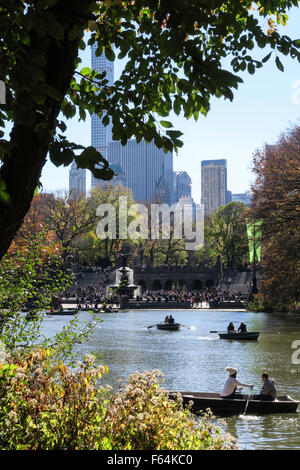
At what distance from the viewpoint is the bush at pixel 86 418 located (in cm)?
643

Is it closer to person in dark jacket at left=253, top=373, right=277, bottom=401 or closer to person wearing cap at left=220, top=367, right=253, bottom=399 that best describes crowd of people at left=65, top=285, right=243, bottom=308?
person wearing cap at left=220, top=367, right=253, bottom=399

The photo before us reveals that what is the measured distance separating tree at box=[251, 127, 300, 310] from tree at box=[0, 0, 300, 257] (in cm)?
3320

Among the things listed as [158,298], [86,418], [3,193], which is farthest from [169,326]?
[3,193]

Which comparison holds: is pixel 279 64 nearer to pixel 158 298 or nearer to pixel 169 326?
pixel 169 326

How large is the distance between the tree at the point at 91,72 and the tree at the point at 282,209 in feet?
109

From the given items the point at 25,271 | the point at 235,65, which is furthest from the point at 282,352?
the point at 235,65

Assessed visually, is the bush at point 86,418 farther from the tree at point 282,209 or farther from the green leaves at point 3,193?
the tree at point 282,209

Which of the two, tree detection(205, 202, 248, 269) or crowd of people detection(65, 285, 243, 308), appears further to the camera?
tree detection(205, 202, 248, 269)

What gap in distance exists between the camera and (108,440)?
6.49 meters

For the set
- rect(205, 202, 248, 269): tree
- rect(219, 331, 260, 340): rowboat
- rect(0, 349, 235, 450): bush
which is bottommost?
rect(219, 331, 260, 340): rowboat

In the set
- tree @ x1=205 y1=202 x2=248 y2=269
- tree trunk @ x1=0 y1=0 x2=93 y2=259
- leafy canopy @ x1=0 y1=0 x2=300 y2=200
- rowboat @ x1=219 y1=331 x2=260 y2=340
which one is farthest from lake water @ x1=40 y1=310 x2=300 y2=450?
tree @ x1=205 y1=202 x2=248 y2=269

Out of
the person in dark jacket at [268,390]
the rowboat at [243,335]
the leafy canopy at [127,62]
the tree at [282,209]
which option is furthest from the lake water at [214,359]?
the leafy canopy at [127,62]

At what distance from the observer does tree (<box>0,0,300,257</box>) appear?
14.1ft

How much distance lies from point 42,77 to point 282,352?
27.0 m
